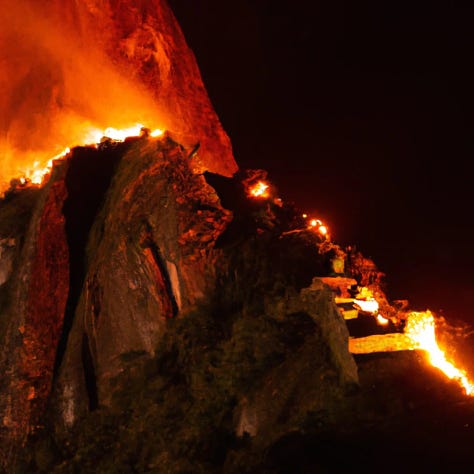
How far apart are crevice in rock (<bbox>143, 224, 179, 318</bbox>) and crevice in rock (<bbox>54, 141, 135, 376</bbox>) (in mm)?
2625

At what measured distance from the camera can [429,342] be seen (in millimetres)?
12898

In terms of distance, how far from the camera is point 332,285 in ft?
48.8

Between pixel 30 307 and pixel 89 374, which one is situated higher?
pixel 30 307

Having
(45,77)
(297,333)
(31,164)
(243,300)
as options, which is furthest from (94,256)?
(45,77)

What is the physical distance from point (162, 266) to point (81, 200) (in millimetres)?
5023

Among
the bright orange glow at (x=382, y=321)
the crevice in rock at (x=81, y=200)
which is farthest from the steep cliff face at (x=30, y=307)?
the bright orange glow at (x=382, y=321)

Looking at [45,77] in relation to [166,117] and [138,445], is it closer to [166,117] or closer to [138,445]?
[166,117]

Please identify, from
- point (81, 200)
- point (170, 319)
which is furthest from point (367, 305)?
point (81, 200)

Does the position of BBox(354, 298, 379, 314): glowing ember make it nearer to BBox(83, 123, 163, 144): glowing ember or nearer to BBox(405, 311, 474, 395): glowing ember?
BBox(405, 311, 474, 395): glowing ember

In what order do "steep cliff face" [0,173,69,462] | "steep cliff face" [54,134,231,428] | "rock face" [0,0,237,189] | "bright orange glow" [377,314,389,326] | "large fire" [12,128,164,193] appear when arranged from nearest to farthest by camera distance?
"bright orange glow" [377,314,389,326] < "steep cliff face" [0,173,69,462] < "steep cliff face" [54,134,231,428] < "large fire" [12,128,164,193] < "rock face" [0,0,237,189]

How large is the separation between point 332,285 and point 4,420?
11711 mm

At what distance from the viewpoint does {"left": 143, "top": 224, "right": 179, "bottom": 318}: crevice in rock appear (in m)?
15.5

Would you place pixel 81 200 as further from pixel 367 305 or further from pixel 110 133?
pixel 367 305

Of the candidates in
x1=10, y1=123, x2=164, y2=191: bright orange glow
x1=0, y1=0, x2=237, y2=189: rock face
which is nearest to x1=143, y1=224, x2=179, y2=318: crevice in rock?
x1=10, y1=123, x2=164, y2=191: bright orange glow
